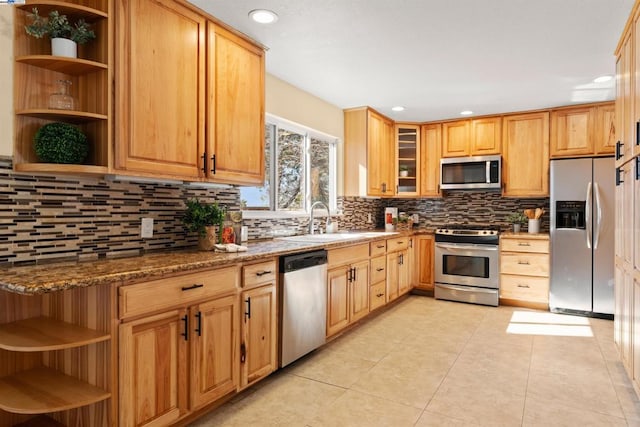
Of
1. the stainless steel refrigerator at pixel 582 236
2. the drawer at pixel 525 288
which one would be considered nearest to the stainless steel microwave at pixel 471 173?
the stainless steel refrigerator at pixel 582 236

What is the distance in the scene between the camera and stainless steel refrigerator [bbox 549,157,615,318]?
4.11 meters

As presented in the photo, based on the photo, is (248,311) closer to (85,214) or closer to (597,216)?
(85,214)

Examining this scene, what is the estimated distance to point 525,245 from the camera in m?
4.59

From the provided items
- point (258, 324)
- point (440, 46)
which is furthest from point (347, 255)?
point (440, 46)

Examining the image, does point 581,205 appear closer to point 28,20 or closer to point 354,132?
point 354,132

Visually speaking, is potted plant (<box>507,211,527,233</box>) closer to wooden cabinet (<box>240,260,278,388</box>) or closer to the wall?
wooden cabinet (<box>240,260,278,388</box>)

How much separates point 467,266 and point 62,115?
4373mm

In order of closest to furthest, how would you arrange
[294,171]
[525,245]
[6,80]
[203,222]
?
[6,80]
[203,222]
[294,171]
[525,245]

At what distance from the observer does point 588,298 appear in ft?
13.8

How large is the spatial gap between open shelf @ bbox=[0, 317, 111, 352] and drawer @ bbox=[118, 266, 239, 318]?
16 centimetres

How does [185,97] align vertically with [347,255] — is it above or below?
above

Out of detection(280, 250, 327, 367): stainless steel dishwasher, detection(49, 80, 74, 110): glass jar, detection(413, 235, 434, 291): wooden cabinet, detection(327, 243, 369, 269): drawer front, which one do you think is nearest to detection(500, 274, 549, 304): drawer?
detection(413, 235, 434, 291): wooden cabinet

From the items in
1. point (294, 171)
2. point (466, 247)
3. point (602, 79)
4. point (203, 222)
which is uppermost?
point (602, 79)

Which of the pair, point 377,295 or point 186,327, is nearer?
point 186,327
